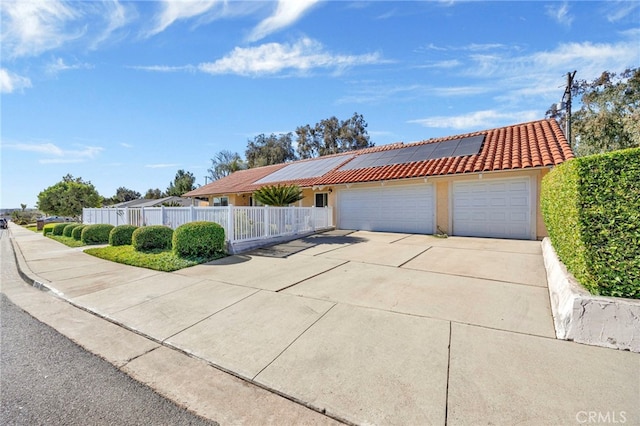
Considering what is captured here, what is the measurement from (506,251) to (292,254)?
638 centimetres

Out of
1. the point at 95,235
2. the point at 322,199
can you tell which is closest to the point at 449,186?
the point at 322,199

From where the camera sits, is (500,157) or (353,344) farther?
(500,157)

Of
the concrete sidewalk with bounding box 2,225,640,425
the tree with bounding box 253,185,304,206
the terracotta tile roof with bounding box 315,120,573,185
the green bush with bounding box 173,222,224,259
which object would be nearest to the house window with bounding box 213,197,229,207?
the tree with bounding box 253,185,304,206

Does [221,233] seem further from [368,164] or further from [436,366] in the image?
[368,164]

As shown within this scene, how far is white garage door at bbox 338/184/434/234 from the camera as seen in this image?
1209cm

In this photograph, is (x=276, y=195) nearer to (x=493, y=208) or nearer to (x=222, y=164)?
(x=493, y=208)

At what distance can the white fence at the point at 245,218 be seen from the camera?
9708 millimetres

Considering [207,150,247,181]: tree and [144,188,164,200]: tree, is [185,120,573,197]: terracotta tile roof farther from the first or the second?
[144,188,164,200]: tree

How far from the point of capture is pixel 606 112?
19500 mm

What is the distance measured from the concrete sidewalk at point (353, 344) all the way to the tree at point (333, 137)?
33.2m

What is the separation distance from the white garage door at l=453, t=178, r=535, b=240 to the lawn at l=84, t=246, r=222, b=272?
9824 mm

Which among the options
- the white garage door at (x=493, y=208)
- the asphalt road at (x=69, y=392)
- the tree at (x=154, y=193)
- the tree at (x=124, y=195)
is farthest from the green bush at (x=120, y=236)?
the tree at (x=124, y=195)
